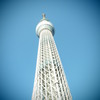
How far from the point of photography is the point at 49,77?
15.9 meters

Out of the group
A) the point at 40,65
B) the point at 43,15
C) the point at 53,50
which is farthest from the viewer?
the point at 43,15

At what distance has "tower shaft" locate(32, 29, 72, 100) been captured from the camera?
14.5 meters

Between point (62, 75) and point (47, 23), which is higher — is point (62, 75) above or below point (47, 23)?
below

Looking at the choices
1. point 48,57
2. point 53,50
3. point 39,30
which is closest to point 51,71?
point 48,57

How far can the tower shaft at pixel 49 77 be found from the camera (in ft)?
47.5

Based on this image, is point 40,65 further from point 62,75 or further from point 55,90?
point 55,90

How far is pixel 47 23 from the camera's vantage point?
92.9ft

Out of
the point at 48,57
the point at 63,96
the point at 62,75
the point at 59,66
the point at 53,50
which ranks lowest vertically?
the point at 63,96

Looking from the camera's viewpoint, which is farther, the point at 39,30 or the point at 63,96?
the point at 39,30

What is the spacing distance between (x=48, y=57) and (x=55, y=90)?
22.0 ft

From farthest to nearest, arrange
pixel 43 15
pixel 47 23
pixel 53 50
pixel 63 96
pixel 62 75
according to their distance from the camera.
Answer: pixel 43 15 → pixel 47 23 → pixel 53 50 → pixel 62 75 → pixel 63 96

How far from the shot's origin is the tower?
14.5 meters

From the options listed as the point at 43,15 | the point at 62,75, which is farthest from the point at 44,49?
the point at 43,15

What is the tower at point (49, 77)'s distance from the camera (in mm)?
14532
